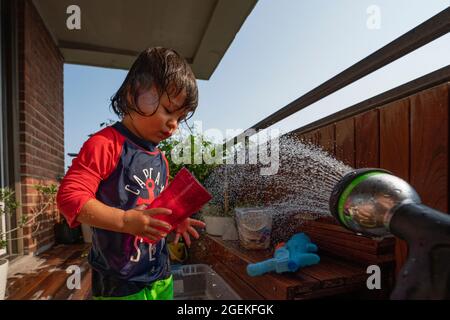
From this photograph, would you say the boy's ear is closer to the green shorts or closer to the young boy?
the young boy

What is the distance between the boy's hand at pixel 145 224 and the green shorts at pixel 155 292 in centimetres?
32

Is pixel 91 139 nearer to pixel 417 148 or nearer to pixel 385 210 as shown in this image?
pixel 385 210

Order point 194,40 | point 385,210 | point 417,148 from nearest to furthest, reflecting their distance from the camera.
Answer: point 385,210 → point 417,148 → point 194,40

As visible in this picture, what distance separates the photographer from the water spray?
0.98 ft

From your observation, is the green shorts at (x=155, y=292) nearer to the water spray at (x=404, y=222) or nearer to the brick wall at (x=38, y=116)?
the water spray at (x=404, y=222)

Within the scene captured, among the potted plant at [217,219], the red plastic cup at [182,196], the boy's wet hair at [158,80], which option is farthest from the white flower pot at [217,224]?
the red plastic cup at [182,196]

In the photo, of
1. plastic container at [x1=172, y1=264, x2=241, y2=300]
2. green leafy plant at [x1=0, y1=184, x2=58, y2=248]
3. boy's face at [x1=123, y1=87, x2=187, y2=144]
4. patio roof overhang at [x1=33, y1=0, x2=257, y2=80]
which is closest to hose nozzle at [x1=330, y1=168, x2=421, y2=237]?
boy's face at [x1=123, y1=87, x2=187, y2=144]

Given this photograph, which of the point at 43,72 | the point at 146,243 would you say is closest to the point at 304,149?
the point at 146,243

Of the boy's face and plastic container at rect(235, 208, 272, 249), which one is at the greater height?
the boy's face

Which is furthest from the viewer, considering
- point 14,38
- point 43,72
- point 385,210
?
point 43,72

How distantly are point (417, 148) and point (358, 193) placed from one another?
58 cm

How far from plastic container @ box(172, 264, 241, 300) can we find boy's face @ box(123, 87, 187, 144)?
1113 millimetres

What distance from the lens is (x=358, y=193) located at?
0.47 metres

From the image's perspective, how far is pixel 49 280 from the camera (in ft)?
6.34
